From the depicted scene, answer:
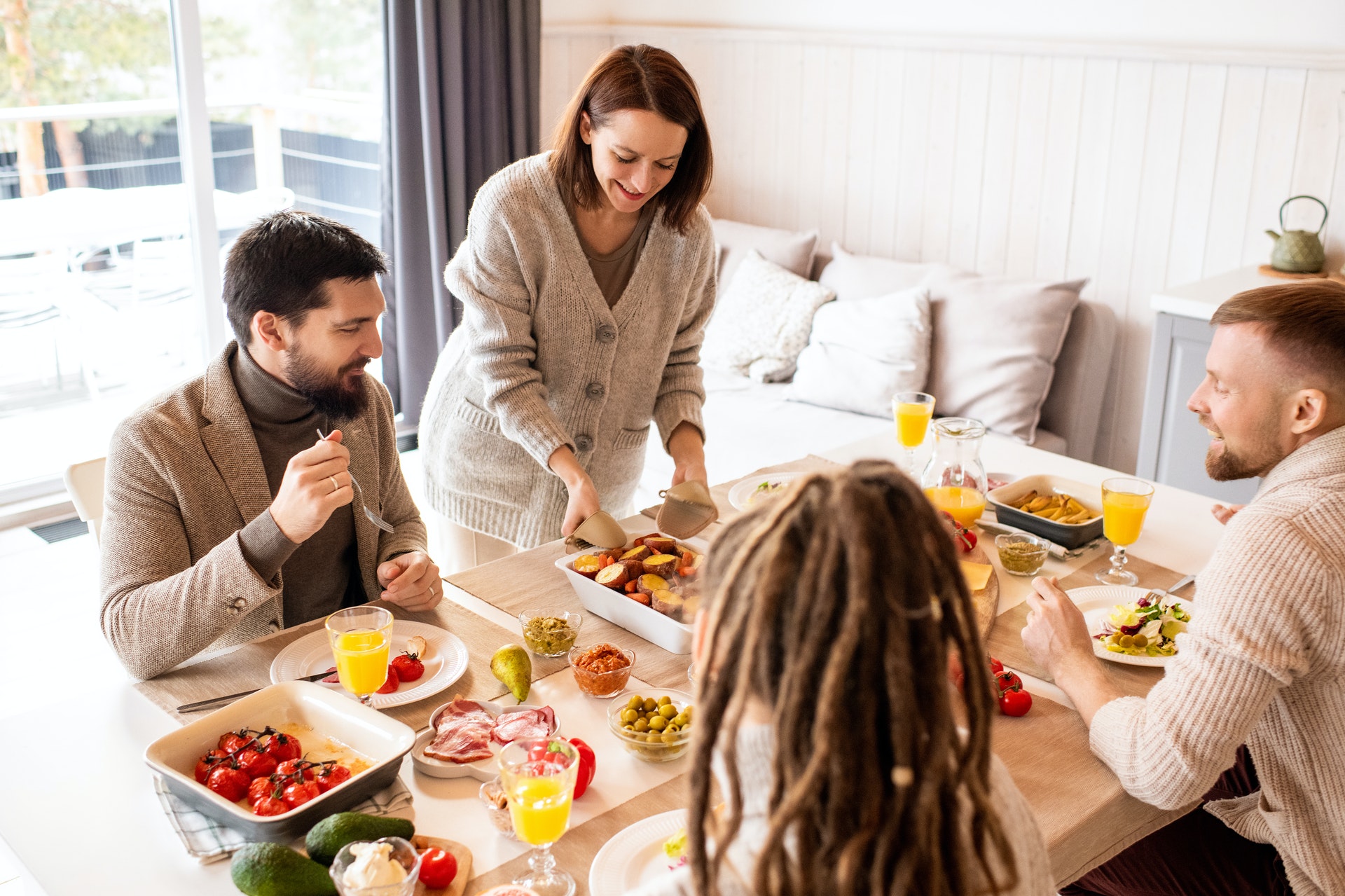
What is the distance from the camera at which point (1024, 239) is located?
12.4 feet

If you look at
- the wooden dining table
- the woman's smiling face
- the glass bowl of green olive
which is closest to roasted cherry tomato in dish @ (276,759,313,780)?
the wooden dining table

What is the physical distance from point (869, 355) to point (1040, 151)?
84cm

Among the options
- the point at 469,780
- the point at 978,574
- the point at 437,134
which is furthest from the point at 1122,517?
the point at 437,134

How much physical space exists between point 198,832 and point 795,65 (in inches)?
142

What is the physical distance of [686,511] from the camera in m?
1.94

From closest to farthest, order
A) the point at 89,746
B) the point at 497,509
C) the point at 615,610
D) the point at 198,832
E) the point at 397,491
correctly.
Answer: the point at 198,832 < the point at 89,746 < the point at 615,610 < the point at 397,491 < the point at 497,509

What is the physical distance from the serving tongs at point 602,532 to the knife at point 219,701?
47cm

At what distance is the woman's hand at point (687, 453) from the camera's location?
2.14m

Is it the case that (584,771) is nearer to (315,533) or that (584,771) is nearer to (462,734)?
(462,734)

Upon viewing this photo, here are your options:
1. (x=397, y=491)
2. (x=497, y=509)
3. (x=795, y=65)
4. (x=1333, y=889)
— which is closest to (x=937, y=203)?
(x=795, y=65)

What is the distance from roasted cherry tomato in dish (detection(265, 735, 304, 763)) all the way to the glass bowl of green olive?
0.36m

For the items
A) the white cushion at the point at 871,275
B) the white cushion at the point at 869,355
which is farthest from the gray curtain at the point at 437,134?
the white cushion at the point at 869,355

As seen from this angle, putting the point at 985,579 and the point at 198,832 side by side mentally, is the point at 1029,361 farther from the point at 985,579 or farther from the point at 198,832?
the point at 198,832

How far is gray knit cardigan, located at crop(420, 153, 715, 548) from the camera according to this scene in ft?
6.89
